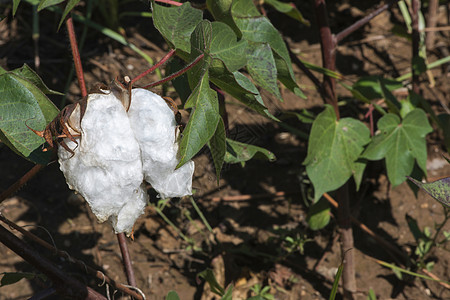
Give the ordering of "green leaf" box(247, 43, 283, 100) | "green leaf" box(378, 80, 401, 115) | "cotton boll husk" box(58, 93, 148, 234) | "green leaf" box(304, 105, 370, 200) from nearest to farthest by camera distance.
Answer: "cotton boll husk" box(58, 93, 148, 234) < "green leaf" box(247, 43, 283, 100) < "green leaf" box(304, 105, 370, 200) < "green leaf" box(378, 80, 401, 115)

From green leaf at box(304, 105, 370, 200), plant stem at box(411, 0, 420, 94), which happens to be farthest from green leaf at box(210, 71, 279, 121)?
plant stem at box(411, 0, 420, 94)

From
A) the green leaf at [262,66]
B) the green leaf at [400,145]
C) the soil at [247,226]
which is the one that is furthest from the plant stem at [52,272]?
the green leaf at [400,145]

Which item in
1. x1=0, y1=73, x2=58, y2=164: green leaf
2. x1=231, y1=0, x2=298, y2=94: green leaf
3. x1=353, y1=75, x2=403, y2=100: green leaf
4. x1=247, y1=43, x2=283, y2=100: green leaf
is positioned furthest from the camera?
x1=353, y1=75, x2=403, y2=100: green leaf

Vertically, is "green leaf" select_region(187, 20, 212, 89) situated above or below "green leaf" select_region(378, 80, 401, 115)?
above

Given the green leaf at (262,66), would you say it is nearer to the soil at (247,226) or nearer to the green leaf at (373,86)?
the soil at (247,226)

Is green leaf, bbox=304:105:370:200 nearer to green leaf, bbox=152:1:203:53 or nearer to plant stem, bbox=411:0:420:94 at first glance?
plant stem, bbox=411:0:420:94

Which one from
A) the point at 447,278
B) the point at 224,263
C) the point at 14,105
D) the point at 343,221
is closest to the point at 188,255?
the point at 224,263
